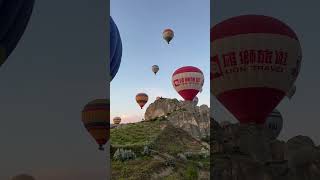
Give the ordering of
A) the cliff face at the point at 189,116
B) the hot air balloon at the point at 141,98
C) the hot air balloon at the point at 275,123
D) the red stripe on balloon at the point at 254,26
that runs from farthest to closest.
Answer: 1. the cliff face at the point at 189,116
2. the hot air balloon at the point at 141,98
3. the hot air balloon at the point at 275,123
4. the red stripe on balloon at the point at 254,26

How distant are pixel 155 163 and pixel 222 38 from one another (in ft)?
90.5

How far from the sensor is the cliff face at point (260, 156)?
2106cm

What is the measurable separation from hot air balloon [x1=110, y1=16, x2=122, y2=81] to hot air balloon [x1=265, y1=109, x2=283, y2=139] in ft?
24.5

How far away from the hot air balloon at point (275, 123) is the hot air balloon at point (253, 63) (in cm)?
519

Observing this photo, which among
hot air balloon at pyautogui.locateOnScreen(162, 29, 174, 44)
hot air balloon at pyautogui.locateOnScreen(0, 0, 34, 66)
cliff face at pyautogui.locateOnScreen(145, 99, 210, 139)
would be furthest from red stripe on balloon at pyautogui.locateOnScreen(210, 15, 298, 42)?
cliff face at pyautogui.locateOnScreen(145, 99, 210, 139)

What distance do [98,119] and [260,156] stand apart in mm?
7708

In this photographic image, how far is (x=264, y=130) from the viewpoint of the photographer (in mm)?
22141

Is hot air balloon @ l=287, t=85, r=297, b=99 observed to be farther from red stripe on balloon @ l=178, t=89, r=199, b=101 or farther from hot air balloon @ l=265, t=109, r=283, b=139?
red stripe on balloon @ l=178, t=89, r=199, b=101

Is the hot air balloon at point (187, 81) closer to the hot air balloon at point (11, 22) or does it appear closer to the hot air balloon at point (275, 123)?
the hot air balloon at point (275, 123)

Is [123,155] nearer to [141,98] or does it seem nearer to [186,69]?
[186,69]

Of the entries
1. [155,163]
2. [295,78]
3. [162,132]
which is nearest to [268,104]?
[295,78]

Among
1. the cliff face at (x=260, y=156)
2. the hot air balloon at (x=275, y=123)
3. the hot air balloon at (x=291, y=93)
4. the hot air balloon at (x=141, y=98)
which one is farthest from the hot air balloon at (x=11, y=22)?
the hot air balloon at (x=141, y=98)

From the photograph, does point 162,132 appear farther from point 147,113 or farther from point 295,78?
point 295,78

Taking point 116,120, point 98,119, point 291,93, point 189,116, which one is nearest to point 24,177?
point 98,119
